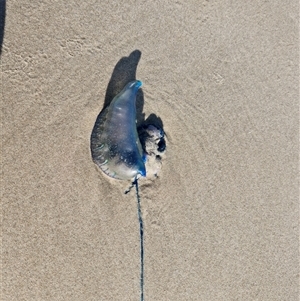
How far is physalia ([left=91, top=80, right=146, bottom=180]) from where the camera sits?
10.6 feet

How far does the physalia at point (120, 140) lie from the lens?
3.23 meters

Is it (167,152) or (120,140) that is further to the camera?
(167,152)

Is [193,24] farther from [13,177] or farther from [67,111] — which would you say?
[13,177]

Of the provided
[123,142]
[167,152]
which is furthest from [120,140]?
[167,152]

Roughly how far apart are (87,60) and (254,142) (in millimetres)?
1454

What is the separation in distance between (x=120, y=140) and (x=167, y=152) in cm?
42

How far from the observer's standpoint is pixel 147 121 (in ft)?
11.4

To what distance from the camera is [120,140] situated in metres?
3.24

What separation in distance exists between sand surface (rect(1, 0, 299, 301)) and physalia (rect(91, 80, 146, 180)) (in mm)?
93

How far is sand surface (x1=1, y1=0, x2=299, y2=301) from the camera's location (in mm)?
3227

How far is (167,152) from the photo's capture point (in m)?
3.47

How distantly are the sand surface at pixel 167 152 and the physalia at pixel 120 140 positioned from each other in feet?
0.31

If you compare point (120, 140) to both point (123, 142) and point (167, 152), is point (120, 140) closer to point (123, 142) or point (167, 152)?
point (123, 142)

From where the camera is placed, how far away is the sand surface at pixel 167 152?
3227 mm
